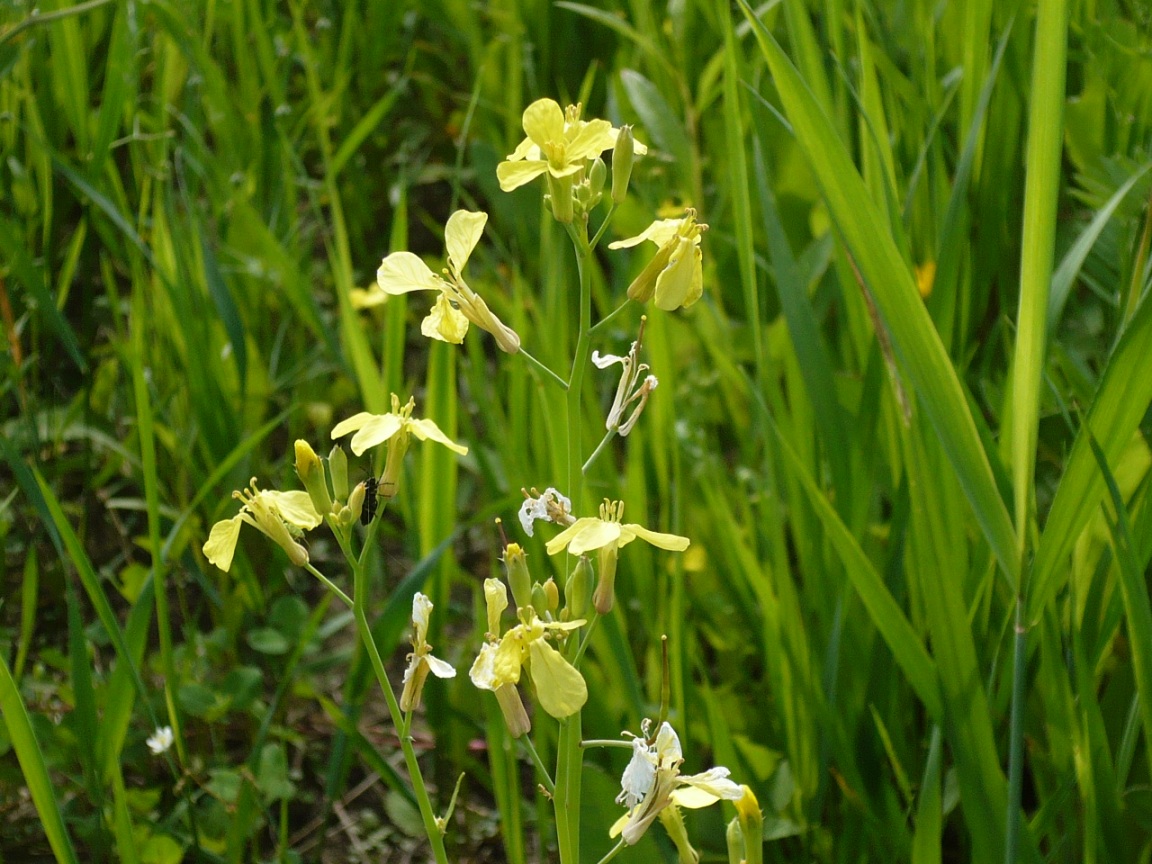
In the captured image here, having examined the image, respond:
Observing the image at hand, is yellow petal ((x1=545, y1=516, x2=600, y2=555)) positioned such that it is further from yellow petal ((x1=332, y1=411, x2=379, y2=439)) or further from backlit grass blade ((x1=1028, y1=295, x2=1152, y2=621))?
backlit grass blade ((x1=1028, y1=295, x2=1152, y2=621))

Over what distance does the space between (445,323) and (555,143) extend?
146 mm

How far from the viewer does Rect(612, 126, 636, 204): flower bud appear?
804 millimetres

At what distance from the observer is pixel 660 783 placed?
0.73 m

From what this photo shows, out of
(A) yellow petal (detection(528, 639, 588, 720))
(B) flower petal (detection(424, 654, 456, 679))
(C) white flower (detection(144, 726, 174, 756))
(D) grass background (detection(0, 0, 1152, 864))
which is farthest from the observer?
(C) white flower (detection(144, 726, 174, 756))

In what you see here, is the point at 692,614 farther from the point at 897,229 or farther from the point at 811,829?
the point at 897,229

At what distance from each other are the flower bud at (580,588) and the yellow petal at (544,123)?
28 centimetres

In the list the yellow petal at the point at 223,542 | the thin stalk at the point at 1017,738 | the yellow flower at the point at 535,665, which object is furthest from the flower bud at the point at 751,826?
the yellow petal at the point at 223,542

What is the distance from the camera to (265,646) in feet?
5.06

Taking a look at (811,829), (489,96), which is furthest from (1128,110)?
(489,96)

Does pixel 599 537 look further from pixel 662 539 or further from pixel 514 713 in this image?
pixel 514 713

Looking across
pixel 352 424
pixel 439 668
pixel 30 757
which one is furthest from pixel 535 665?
pixel 30 757

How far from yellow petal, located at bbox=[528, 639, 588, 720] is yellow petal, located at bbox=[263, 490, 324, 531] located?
0.74ft

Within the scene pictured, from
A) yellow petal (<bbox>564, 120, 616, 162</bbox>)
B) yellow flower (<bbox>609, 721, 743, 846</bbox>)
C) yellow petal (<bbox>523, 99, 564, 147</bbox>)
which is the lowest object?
yellow flower (<bbox>609, 721, 743, 846</bbox>)

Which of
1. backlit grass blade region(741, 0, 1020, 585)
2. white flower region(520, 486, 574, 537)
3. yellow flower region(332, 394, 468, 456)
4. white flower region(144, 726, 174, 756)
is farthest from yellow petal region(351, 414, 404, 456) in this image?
white flower region(144, 726, 174, 756)
